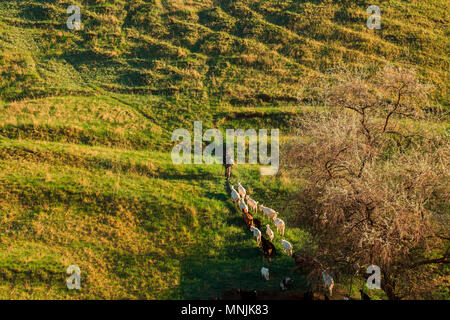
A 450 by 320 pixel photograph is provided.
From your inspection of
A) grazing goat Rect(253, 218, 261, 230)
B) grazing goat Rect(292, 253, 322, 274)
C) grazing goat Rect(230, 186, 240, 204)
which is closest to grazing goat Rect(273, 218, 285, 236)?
grazing goat Rect(253, 218, 261, 230)

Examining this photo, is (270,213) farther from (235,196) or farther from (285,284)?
(285,284)

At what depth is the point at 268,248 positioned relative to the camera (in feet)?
77.6

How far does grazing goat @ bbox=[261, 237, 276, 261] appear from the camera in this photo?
23609 mm

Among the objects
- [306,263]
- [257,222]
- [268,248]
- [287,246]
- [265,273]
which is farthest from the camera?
[257,222]

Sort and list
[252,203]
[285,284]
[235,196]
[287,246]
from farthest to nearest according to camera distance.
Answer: [235,196], [252,203], [287,246], [285,284]

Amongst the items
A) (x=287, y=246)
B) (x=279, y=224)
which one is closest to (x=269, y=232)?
(x=279, y=224)

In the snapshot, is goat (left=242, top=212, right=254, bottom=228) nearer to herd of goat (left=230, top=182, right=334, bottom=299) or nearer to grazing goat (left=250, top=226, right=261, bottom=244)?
herd of goat (left=230, top=182, right=334, bottom=299)

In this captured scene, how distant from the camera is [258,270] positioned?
74.9ft

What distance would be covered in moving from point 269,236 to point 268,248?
1.78 m

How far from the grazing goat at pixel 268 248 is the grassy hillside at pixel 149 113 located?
23.8 inches

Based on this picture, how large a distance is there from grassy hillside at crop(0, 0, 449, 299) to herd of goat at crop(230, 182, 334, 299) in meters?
0.71

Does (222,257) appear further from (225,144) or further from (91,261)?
(225,144)

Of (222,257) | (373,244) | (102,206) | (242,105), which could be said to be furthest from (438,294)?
(242,105)

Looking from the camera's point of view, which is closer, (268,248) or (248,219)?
(268,248)
